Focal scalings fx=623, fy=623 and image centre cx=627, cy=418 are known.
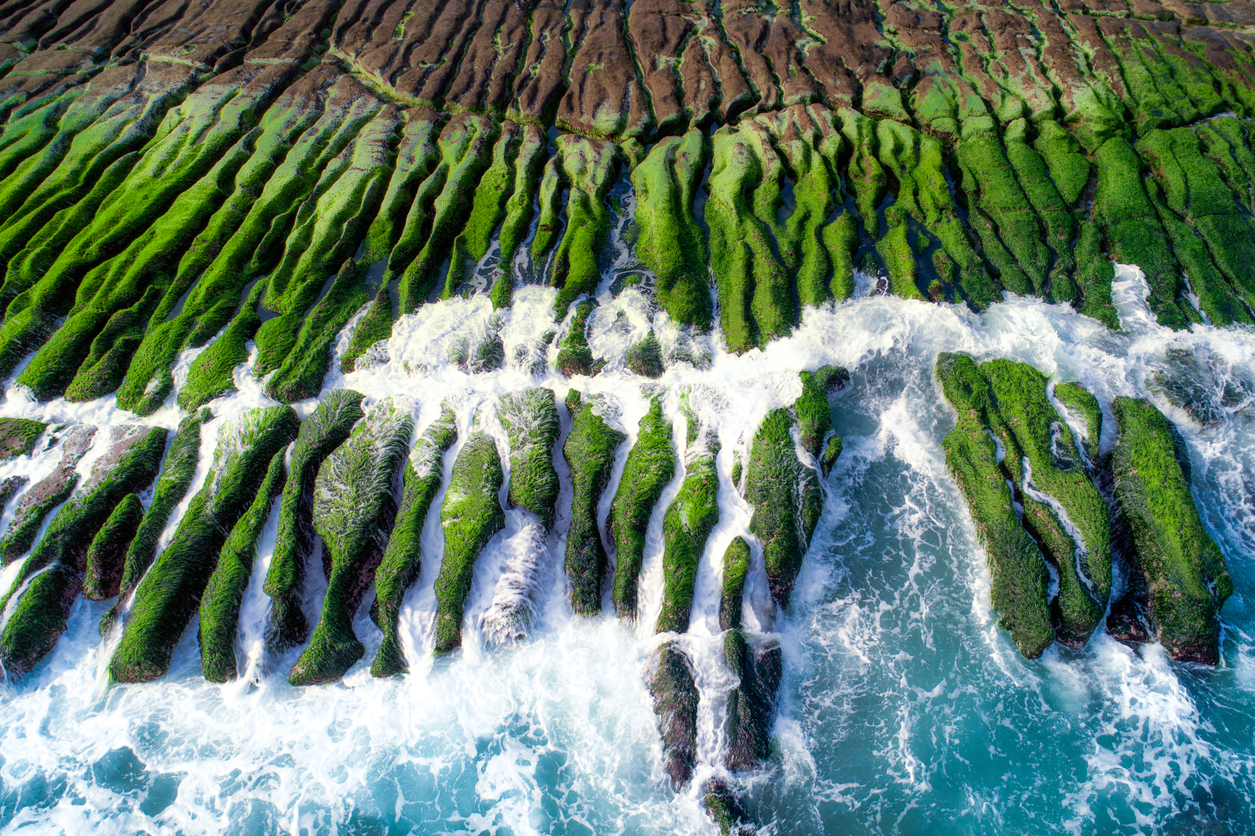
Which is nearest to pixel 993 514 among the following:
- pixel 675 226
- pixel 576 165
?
pixel 675 226

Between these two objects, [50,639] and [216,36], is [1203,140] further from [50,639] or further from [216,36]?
[216,36]

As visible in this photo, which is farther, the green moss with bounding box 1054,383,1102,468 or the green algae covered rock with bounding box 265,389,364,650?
the green moss with bounding box 1054,383,1102,468

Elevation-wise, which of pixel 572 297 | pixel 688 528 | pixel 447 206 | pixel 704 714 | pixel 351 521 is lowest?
pixel 704 714

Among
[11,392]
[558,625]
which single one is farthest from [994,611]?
[11,392]

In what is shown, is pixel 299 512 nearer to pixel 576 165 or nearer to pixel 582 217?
pixel 582 217

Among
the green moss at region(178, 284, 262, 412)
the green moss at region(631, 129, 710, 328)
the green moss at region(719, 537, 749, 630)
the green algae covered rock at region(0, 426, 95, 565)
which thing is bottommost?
the green moss at region(719, 537, 749, 630)

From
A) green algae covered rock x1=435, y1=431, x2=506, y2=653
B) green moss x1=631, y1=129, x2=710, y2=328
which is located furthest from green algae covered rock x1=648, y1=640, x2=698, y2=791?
green moss x1=631, y1=129, x2=710, y2=328

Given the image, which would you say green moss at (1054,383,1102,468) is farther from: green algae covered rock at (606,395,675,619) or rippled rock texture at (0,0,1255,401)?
green algae covered rock at (606,395,675,619)

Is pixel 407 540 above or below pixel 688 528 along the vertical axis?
above
